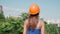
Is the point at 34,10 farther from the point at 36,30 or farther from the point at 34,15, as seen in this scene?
the point at 36,30

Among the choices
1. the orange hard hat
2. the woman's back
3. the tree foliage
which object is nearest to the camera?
the orange hard hat

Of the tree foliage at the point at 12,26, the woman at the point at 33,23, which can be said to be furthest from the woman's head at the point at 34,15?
the tree foliage at the point at 12,26

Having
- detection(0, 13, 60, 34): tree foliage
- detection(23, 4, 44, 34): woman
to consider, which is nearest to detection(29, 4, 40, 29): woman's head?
detection(23, 4, 44, 34): woman

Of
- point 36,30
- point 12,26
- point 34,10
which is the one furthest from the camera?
point 12,26

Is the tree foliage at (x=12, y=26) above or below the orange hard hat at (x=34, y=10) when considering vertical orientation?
below

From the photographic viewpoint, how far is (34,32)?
16.9 feet

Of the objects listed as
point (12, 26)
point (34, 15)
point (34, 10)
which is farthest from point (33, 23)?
point (12, 26)

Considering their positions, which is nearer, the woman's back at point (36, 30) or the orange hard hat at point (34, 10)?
the orange hard hat at point (34, 10)

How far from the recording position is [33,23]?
5.00 metres

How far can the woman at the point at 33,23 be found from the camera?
16.4ft

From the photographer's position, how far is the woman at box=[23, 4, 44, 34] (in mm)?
4992

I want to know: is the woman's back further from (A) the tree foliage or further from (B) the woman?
(A) the tree foliage

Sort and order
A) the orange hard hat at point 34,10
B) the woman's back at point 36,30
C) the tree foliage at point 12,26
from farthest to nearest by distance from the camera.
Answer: the tree foliage at point 12,26, the woman's back at point 36,30, the orange hard hat at point 34,10

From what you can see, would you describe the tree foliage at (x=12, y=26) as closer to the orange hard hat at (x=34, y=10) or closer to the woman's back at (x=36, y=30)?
the woman's back at (x=36, y=30)
